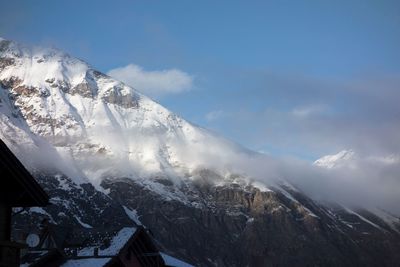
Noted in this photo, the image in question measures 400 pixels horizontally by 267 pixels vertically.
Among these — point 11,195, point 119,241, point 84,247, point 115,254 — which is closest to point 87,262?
point 115,254

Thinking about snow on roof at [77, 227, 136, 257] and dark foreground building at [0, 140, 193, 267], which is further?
snow on roof at [77, 227, 136, 257]

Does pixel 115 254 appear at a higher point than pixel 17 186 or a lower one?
lower


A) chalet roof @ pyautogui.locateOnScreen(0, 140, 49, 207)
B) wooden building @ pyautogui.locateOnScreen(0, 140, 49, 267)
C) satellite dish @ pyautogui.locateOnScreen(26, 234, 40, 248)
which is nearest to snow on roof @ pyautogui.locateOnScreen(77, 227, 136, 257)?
satellite dish @ pyautogui.locateOnScreen(26, 234, 40, 248)

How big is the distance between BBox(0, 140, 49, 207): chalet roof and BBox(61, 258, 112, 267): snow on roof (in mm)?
17501

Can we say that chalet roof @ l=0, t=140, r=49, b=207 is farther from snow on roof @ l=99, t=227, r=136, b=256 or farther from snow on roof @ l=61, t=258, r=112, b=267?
snow on roof @ l=99, t=227, r=136, b=256

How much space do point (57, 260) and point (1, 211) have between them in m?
18.0

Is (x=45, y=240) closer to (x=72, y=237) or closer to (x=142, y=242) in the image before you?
(x=72, y=237)

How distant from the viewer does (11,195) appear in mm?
20641

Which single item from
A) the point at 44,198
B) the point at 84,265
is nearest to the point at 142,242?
the point at 84,265

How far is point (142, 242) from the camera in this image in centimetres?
4700

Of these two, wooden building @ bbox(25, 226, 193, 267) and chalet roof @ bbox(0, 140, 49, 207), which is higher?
chalet roof @ bbox(0, 140, 49, 207)

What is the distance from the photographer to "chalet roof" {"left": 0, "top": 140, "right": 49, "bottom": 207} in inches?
775

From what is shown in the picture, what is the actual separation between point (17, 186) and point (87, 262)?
19382mm

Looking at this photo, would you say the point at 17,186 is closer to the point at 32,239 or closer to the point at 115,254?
the point at 32,239
